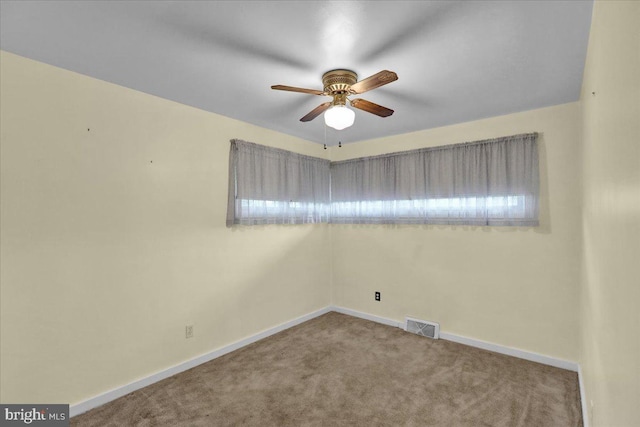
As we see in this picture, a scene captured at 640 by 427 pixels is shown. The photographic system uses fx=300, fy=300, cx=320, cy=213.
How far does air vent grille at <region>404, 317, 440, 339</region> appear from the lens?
11.4 feet

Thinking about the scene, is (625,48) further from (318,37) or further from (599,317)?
(318,37)

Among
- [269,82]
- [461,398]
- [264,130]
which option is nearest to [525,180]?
[461,398]

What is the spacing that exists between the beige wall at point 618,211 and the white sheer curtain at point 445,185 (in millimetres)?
1532

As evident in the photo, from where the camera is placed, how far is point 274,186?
11.9ft

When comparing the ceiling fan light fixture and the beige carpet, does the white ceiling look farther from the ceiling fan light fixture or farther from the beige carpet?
the beige carpet

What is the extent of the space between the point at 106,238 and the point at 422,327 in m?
3.34

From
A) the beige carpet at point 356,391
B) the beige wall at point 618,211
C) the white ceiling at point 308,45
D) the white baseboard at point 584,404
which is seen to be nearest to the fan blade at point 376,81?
the white ceiling at point 308,45

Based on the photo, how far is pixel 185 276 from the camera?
285cm

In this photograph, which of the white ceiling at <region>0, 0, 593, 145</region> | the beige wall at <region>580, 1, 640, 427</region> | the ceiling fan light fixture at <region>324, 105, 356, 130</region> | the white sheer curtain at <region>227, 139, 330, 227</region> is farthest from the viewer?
the white sheer curtain at <region>227, 139, 330, 227</region>

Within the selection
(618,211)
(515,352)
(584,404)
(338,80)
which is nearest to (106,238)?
(338,80)

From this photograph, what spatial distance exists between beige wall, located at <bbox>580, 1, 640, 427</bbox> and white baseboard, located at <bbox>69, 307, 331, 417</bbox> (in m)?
2.90

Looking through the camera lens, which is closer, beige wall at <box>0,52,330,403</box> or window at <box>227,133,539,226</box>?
beige wall at <box>0,52,330,403</box>

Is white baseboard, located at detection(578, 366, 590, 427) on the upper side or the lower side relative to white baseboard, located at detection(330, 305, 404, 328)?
lower

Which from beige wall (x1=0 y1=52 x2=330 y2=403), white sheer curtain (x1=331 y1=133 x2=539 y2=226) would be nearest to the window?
white sheer curtain (x1=331 y1=133 x2=539 y2=226)
